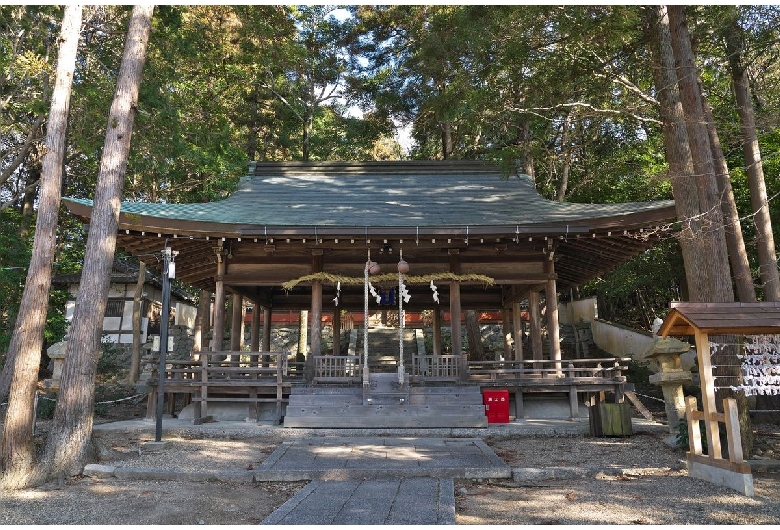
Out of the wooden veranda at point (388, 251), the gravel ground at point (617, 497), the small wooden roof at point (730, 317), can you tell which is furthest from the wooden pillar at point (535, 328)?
the small wooden roof at point (730, 317)

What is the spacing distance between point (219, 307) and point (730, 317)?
377 inches

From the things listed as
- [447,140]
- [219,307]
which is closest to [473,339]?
[447,140]

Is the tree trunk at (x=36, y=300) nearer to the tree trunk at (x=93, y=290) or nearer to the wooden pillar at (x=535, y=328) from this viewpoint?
the tree trunk at (x=93, y=290)

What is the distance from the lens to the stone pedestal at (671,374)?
9.09m

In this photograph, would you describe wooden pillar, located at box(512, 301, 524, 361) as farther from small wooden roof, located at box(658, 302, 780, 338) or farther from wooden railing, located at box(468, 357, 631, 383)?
small wooden roof, located at box(658, 302, 780, 338)

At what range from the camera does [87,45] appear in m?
11.5

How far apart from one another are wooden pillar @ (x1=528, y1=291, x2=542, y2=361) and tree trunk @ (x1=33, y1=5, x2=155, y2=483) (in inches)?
366

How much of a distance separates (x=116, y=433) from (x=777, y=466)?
10247 mm

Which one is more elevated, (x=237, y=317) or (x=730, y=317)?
(x=237, y=317)

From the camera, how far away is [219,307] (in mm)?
11656

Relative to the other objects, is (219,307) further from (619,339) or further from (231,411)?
(619,339)

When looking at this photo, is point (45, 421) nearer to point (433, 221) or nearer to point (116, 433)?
point (116, 433)

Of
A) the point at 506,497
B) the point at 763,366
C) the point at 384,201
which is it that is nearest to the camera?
the point at 506,497

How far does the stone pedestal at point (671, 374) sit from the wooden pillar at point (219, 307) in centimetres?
867
